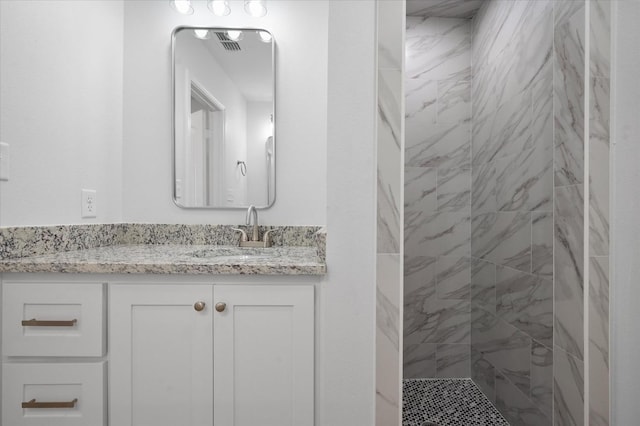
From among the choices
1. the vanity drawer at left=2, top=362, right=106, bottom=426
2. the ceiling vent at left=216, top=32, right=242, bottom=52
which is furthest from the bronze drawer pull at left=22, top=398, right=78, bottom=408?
the ceiling vent at left=216, top=32, right=242, bottom=52

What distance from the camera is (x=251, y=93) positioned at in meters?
1.81

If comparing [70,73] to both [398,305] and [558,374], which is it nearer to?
[398,305]

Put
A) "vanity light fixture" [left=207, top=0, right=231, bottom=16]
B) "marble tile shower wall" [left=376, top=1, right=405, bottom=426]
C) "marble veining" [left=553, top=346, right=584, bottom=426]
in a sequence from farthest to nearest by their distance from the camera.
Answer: "vanity light fixture" [left=207, top=0, right=231, bottom=16] < "marble veining" [left=553, top=346, right=584, bottom=426] < "marble tile shower wall" [left=376, top=1, right=405, bottom=426]

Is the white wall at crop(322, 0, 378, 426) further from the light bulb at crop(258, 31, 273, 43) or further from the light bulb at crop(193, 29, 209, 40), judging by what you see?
the light bulb at crop(193, 29, 209, 40)

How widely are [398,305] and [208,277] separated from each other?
2.01ft

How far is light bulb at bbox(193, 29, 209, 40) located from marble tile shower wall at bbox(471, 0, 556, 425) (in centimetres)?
159

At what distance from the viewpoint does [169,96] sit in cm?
181

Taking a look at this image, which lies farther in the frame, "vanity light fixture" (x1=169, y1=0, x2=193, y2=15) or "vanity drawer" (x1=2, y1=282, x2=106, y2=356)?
"vanity light fixture" (x1=169, y1=0, x2=193, y2=15)

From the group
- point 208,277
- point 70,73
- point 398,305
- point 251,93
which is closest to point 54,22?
point 70,73

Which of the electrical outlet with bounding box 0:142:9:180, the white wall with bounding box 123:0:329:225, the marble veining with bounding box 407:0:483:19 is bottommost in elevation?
the electrical outlet with bounding box 0:142:9:180

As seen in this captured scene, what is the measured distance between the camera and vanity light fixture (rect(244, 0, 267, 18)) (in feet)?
5.72

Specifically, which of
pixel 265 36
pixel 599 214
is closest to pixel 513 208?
pixel 599 214

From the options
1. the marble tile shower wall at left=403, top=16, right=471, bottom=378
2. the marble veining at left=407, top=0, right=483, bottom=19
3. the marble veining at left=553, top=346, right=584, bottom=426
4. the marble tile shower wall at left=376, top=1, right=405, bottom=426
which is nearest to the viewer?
the marble tile shower wall at left=376, top=1, right=405, bottom=426

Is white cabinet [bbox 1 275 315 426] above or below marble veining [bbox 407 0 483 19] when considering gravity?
below
